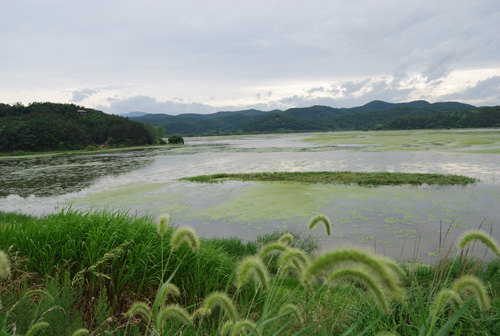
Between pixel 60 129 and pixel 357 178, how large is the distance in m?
58.2

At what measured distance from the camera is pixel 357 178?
15.4 m

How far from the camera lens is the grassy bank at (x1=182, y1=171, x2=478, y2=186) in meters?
14.1

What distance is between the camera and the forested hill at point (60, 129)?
178ft

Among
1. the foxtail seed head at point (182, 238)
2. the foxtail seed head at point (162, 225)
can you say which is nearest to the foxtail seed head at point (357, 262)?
the foxtail seed head at point (182, 238)

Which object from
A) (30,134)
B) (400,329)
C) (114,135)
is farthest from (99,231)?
(114,135)

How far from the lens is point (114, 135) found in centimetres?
6812

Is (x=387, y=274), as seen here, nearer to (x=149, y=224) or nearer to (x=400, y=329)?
(x=400, y=329)

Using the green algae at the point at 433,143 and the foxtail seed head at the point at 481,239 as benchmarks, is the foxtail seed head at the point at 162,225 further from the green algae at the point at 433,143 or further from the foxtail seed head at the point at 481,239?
the green algae at the point at 433,143

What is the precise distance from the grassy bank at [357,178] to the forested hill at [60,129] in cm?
4954

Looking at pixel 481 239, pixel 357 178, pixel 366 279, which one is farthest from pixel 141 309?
pixel 357 178

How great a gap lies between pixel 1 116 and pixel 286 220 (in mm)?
81512

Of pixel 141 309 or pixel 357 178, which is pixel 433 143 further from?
pixel 141 309

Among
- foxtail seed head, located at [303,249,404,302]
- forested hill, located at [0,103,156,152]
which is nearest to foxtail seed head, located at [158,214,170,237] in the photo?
foxtail seed head, located at [303,249,404,302]

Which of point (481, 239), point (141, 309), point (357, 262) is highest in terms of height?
point (357, 262)
